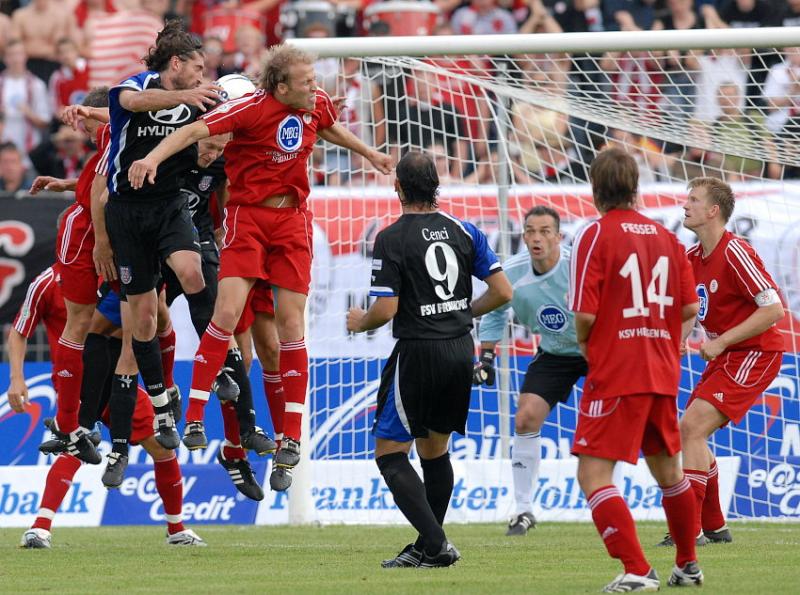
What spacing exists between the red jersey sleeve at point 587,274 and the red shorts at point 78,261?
453cm

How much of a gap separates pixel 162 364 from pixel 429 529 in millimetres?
2779

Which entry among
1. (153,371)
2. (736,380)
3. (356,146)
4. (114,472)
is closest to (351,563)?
(114,472)

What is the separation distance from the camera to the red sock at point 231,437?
988cm

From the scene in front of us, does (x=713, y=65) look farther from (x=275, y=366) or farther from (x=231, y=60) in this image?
(x=231, y=60)

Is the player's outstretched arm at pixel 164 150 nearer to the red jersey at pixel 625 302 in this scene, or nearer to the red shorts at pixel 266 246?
the red shorts at pixel 266 246

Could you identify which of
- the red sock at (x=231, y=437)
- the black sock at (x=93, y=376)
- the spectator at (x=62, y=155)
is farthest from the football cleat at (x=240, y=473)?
the spectator at (x=62, y=155)

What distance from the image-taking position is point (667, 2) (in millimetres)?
18828

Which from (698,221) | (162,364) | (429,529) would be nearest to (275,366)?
(162,364)

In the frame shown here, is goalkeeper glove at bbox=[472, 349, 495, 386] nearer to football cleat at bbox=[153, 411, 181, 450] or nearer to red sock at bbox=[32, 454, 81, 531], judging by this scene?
football cleat at bbox=[153, 411, 181, 450]

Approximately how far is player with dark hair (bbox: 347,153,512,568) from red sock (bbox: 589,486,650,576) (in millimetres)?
1602

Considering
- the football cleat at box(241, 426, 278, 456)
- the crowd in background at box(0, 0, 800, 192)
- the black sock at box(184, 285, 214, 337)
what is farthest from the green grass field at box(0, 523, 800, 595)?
the crowd in background at box(0, 0, 800, 192)

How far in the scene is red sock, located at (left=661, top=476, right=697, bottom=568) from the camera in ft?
22.6

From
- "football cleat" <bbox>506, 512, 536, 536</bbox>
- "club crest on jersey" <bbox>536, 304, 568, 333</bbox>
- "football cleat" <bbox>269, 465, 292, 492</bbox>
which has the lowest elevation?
"football cleat" <bbox>506, 512, 536, 536</bbox>

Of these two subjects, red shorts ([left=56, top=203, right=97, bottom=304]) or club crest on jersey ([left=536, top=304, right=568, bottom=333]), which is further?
club crest on jersey ([left=536, top=304, right=568, bottom=333])
